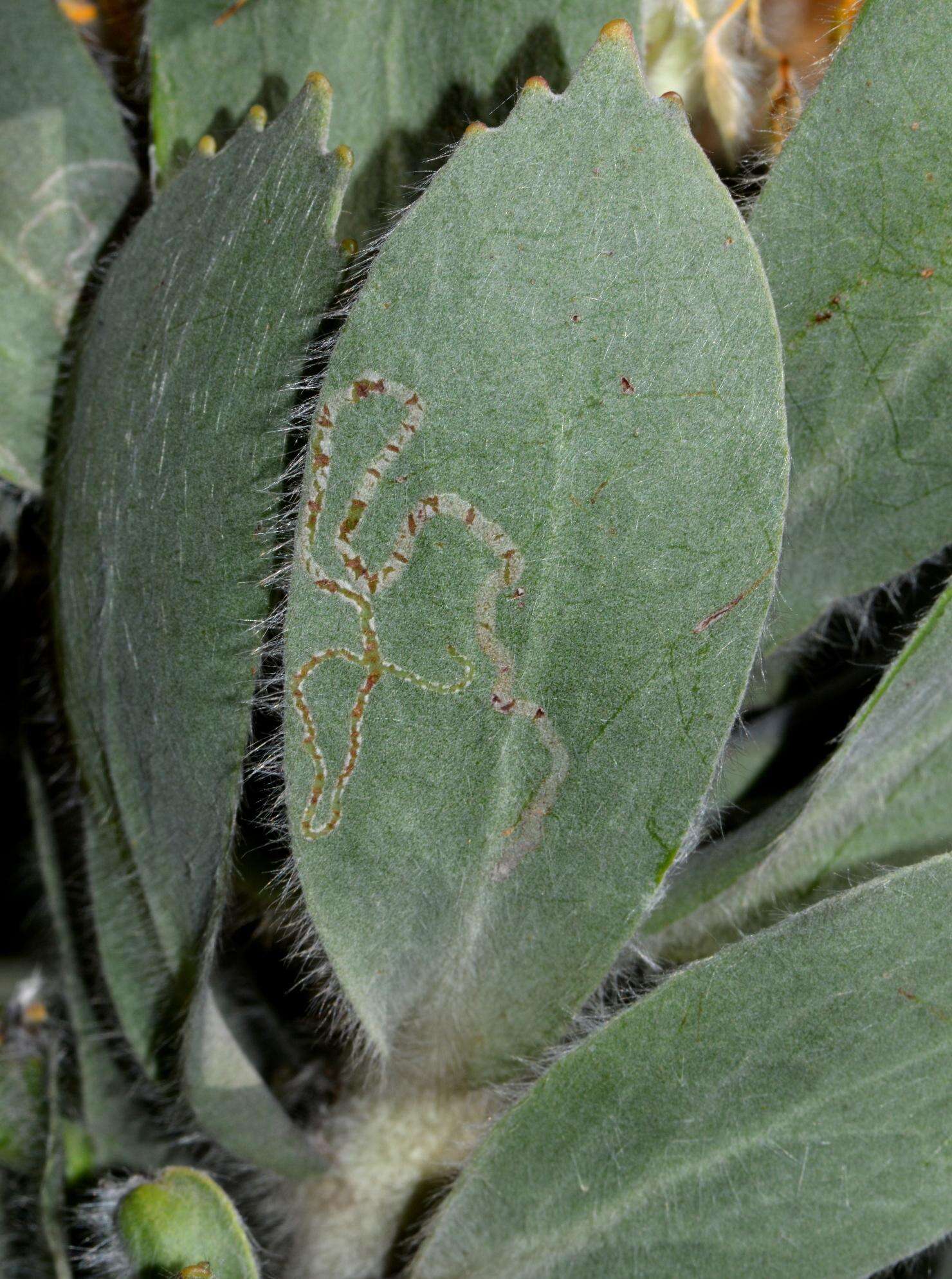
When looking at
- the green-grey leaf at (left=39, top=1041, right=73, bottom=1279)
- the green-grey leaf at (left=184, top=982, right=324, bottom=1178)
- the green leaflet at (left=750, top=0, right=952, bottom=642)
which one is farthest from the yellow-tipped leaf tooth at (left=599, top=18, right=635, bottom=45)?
the green-grey leaf at (left=39, top=1041, right=73, bottom=1279)

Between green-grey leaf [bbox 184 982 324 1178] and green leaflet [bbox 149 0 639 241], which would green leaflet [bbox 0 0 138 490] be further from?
Answer: green-grey leaf [bbox 184 982 324 1178]

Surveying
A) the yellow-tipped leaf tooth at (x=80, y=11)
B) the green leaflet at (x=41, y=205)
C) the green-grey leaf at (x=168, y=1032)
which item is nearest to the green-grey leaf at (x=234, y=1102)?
the green-grey leaf at (x=168, y=1032)

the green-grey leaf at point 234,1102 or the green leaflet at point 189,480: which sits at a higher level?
the green leaflet at point 189,480

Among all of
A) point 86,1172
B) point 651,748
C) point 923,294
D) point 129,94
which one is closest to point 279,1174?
point 86,1172

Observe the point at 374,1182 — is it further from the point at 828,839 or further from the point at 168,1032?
the point at 828,839

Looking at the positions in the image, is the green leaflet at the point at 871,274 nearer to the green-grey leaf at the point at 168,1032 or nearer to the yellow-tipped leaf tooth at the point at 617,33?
the yellow-tipped leaf tooth at the point at 617,33

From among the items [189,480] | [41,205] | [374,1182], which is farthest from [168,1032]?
[41,205]
